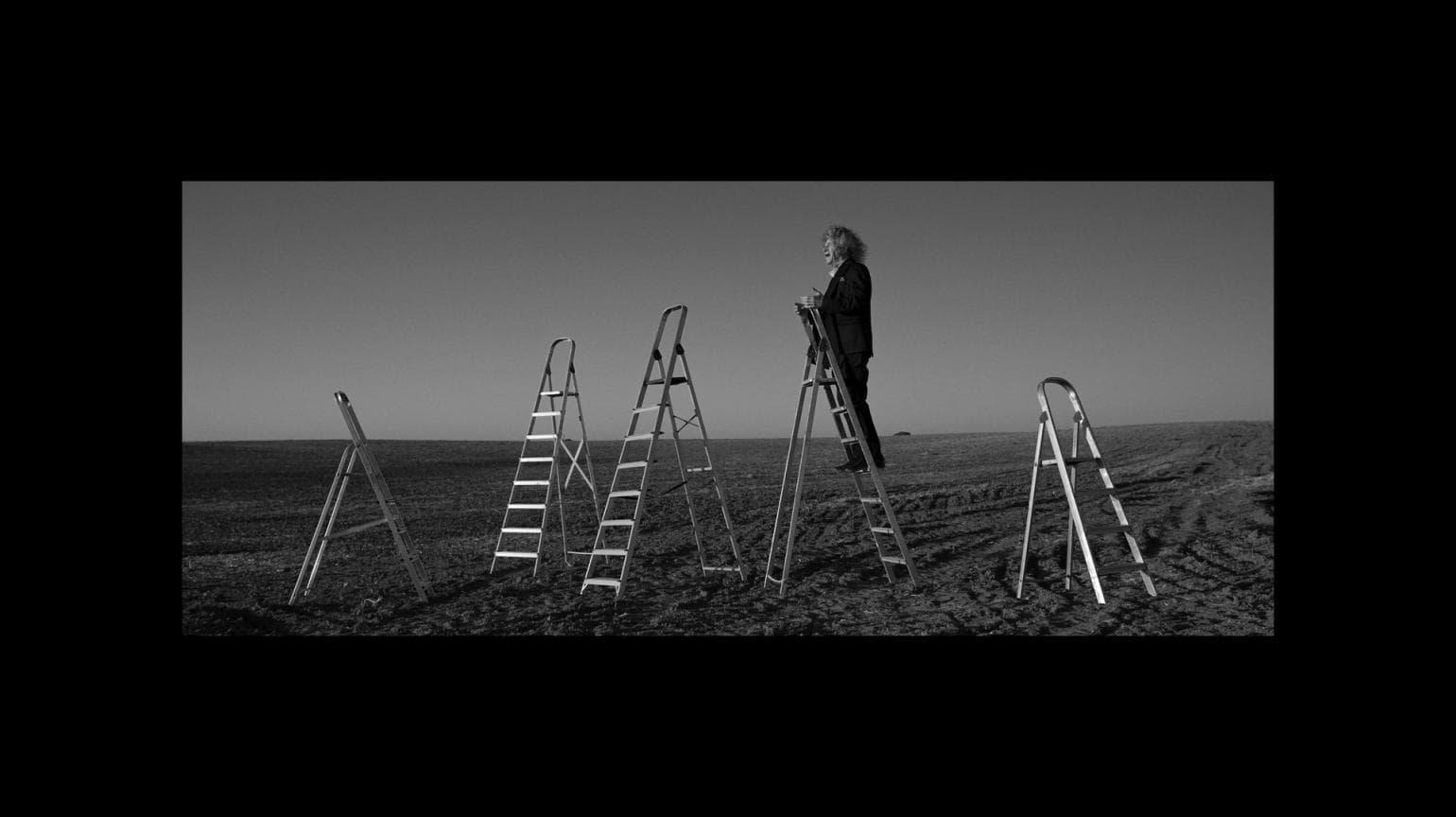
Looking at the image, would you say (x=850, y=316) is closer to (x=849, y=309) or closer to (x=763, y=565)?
(x=849, y=309)

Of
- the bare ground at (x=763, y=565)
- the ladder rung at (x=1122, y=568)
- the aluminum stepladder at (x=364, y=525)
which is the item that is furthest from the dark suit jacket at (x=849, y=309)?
the aluminum stepladder at (x=364, y=525)

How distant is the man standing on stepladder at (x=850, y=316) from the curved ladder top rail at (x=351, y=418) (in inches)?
118

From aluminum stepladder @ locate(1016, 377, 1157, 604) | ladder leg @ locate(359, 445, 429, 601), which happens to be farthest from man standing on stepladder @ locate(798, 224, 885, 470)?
ladder leg @ locate(359, 445, 429, 601)

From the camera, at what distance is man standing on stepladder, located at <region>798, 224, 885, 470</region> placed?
585 centimetres

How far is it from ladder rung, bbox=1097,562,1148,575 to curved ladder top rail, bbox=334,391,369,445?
15.5 ft

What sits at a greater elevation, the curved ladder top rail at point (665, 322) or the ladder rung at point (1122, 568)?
the curved ladder top rail at point (665, 322)

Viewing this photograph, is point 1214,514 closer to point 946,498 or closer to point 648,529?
point 946,498

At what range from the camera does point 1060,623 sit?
542cm

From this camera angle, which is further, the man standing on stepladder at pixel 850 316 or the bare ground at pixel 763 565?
the man standing on stepladder at pixel 850 316

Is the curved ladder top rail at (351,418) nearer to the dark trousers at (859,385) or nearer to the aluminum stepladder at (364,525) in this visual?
the aluminum stepladder at (364,525)

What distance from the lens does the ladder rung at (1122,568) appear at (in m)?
5.48

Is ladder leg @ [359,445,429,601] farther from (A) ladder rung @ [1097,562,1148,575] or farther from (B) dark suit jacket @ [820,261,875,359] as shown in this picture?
(A) ladder rung @ [1097,562,1148,575]

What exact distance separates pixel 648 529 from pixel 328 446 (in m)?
15.2

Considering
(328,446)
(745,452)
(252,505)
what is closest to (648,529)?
(252,505)
